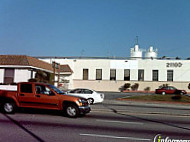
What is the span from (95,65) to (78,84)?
539 cm

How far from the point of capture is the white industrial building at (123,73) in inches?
1670

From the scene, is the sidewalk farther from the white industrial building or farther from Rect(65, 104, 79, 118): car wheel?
the white industrial building

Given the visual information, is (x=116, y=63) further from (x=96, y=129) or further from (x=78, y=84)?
(x=96, y=129)

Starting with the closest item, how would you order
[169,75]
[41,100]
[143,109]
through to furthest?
[41,100], [143,109], [169,75]

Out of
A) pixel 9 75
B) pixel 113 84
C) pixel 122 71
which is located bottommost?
pixel 113 84

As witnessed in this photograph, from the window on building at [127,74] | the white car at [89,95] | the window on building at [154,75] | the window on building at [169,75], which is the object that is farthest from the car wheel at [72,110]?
the window on building at [169,75]

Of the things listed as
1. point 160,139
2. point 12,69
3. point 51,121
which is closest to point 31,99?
point 51,121

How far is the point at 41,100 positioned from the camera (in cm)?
1123

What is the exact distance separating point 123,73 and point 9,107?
33535 mm

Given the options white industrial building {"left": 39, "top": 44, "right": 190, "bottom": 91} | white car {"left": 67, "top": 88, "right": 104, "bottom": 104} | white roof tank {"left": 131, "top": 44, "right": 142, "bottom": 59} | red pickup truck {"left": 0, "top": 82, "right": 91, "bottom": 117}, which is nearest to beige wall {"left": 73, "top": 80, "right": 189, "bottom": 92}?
white industrial building {"left": 39, "top": 44, "right": 190, "bottom": 91}

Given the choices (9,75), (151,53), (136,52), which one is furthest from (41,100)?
(151,53)

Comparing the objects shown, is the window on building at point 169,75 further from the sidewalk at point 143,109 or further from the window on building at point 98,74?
the sidewalk at point 143,109

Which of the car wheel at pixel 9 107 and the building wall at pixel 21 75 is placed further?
the building wall at pixel 21 75

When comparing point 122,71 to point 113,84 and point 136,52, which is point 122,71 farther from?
point 136,52
